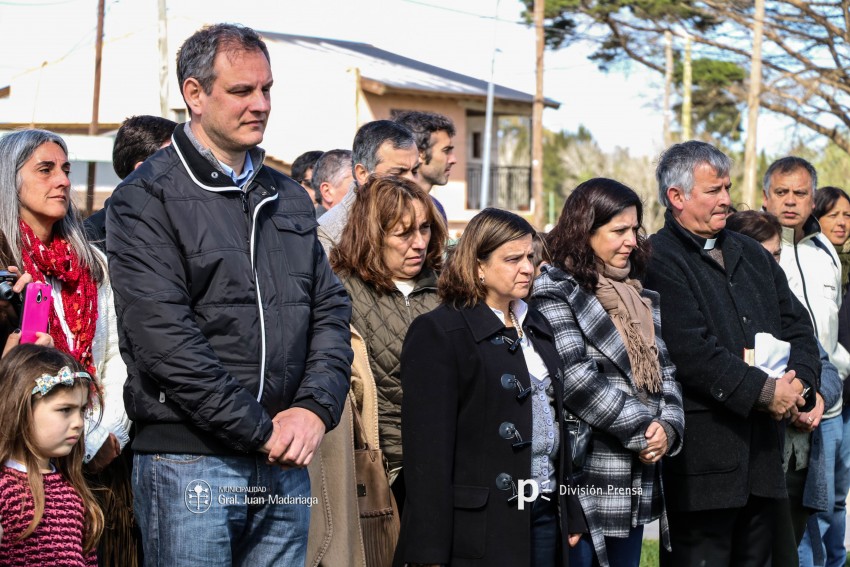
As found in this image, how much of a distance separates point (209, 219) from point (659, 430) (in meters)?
2.30

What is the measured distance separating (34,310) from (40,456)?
1.59ft

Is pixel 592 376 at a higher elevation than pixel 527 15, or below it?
below

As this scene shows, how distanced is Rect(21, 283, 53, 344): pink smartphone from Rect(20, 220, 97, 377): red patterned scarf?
0.53 ft

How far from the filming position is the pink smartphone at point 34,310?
3719 mm

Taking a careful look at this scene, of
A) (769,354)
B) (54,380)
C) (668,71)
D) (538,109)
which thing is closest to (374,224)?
(54,380)

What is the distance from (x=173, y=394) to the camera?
3.23 metres

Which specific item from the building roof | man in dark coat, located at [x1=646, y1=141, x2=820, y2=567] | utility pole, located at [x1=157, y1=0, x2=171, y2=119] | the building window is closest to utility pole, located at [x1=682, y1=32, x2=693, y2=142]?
the building roof

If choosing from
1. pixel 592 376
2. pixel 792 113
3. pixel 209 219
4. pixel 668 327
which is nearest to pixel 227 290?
pixel 209 219

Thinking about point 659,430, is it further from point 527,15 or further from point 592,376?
point 527,15

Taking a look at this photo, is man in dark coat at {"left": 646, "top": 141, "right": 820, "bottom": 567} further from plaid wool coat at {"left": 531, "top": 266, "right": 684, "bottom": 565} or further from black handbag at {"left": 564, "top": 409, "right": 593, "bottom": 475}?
black handbag at {"left": 564, "top": 409, "right": 593, "bottom": 475}

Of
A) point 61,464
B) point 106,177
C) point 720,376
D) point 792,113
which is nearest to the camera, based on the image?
point 61,464

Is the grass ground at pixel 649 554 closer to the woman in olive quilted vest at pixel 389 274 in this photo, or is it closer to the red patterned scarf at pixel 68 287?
the woman in olive quilted vest at pixel 389 274

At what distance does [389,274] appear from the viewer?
484cm

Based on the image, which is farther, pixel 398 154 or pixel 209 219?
pixel 398 154
